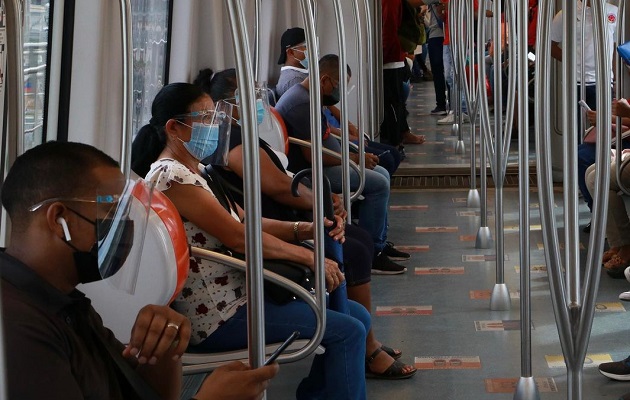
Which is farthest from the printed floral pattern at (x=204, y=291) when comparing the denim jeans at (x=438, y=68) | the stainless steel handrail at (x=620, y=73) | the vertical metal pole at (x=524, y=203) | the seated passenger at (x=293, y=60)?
the denim jeans at (x=438, y=68)

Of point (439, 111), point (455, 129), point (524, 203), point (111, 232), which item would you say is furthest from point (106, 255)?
point (439, 111)

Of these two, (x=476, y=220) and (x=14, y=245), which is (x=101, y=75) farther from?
(x=476, y=220)

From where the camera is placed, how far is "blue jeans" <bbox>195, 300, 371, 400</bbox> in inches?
116

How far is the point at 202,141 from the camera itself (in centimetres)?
314

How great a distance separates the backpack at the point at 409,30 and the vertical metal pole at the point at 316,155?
234 inches

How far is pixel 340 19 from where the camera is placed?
4.01m

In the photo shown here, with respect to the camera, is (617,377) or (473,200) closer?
(617,377)

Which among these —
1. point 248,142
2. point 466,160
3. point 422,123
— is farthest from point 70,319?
point 422,123

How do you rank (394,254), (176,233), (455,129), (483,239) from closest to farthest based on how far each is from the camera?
1. (176,233)
2. (394,254)
3. (483,239)
4. (455,129)

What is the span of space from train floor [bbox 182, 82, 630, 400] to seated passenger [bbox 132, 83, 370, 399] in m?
0.60

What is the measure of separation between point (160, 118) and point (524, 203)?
3.75 ft

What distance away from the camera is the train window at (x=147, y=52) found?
504cm

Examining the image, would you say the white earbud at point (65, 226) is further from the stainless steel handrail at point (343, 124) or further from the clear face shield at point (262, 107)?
the clear face shield at point (262, 107)

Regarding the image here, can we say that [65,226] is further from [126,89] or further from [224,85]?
[224,85]
